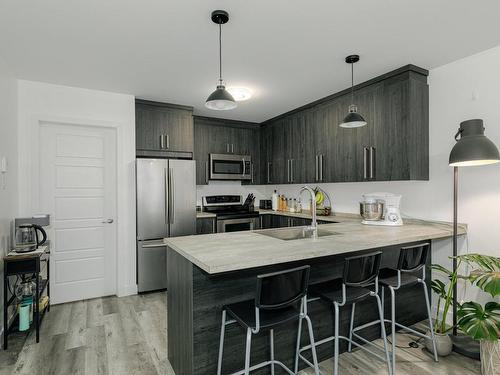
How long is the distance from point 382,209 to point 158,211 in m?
2.67

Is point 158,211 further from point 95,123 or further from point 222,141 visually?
point 222,141

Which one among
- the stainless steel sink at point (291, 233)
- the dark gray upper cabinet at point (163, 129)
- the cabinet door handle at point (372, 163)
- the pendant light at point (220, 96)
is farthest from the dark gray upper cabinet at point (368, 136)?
the pendant light at point (220, 96)

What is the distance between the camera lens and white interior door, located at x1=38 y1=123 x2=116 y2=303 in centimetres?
332

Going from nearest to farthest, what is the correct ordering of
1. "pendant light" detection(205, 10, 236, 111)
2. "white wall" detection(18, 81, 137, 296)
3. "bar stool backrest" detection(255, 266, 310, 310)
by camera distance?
"bar stool backrest" detection(255, 266, 310, 310) < "pendant light" detection(205, 10, 236, 111) < "white wall" detection(18, 81, 137, 296)

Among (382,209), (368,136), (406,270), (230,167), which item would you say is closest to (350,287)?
(406,270)

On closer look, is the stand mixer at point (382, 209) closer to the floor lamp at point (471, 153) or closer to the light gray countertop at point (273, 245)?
the light gray countertop at point (273, 245)

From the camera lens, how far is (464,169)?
266 cm

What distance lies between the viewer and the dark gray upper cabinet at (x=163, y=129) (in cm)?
379

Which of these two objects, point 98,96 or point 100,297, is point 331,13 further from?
point 100,297

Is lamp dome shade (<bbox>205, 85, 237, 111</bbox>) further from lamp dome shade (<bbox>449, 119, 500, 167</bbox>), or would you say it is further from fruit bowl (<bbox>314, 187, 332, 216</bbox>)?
fruit bowl (<bbox>314, 187, 332, 216</bbox>)

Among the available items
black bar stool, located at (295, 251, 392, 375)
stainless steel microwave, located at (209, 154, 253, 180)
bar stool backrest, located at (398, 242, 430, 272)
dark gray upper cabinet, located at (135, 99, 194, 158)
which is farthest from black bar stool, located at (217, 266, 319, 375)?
stainless steel microwave, located at (209, 154, 253, 180)

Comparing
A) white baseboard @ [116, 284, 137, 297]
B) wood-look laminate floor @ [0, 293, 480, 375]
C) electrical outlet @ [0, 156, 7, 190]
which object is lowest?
wood-look laminate floor @ [0, 293, 480, 375]

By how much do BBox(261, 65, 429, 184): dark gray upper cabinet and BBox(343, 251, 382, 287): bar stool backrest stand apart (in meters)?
1.29

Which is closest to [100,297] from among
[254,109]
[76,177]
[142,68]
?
[76,177]
